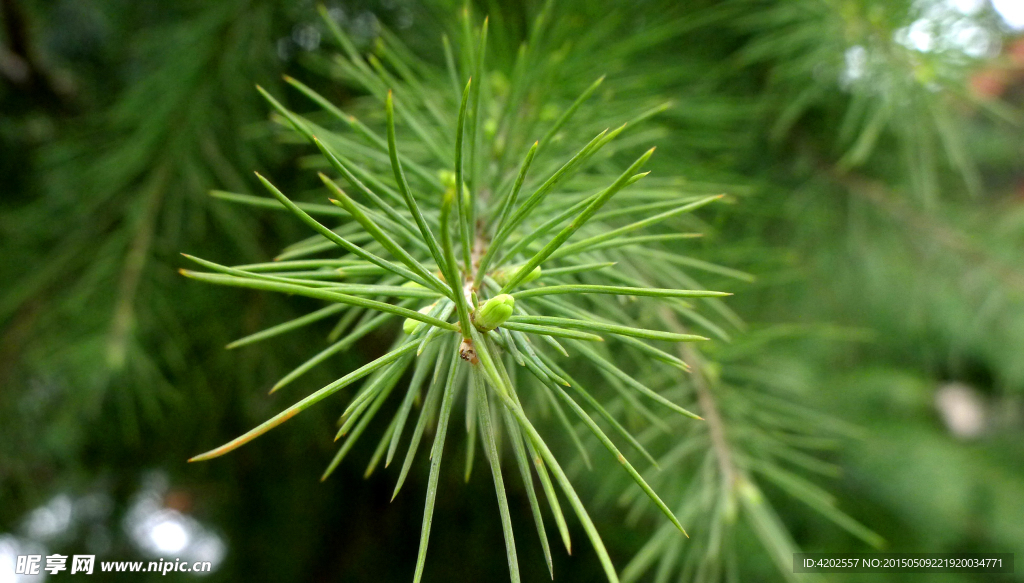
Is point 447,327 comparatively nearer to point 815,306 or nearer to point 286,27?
point 286,27

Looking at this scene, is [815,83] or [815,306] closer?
[815,83]

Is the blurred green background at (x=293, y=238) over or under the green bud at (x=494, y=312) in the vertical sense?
over

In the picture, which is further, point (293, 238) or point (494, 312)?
point (293, 238)

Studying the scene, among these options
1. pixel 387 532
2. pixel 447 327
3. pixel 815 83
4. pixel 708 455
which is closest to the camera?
pixel 447 327

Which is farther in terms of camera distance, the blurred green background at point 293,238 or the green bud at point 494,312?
the blurred green background at point 293,238

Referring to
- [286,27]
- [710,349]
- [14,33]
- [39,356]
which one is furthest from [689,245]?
[14,33]
